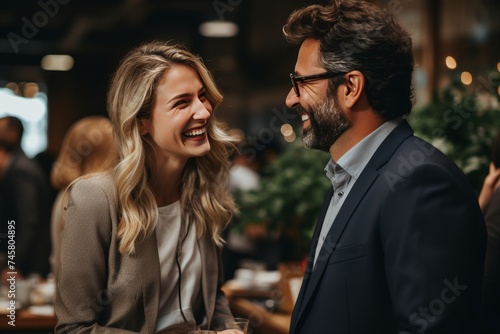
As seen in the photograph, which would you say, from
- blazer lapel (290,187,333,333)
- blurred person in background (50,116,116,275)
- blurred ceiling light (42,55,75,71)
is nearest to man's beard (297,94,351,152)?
blazer lapel (290,187,333,333)

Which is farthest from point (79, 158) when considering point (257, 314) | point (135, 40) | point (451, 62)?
point (135, 40)

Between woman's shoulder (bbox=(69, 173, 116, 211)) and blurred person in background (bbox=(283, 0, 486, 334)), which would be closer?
blurred person in background (bbox=(283, 0, 486, 334))

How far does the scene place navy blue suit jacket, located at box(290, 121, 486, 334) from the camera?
164 cm

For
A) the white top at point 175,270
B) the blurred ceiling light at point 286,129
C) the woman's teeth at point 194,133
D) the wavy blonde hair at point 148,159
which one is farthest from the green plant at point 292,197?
the blurred ceiling light at point 286,129

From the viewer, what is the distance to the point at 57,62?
11.0m

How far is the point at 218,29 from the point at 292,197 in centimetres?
680

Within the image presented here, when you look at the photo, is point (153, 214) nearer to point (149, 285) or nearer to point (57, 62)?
point (149, 285)

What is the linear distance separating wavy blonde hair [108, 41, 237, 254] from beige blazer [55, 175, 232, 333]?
0.05 m

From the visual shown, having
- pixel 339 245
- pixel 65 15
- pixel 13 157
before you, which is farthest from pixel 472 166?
pixel 65 15

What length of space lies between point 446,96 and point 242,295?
1952mm

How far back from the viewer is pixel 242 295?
4652mm

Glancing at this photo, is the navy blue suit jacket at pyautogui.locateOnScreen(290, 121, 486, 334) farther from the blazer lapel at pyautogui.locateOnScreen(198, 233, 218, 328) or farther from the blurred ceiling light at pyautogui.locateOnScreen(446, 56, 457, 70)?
the blurred ceiling light at pyautogui.locateOnScreen(446, 56, 457, 70)

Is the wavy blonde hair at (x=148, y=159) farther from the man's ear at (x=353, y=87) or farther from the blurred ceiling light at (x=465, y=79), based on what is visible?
the blurred ceiling light at (x=465, y=79)

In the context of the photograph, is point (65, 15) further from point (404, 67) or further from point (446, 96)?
point (404, 67)
